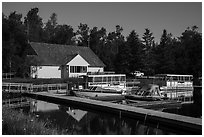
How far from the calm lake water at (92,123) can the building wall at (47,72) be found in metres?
20.9

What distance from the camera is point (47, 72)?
46.5 m

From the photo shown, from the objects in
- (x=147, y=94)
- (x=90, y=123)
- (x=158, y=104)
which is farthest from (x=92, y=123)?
(x=147, y=94)

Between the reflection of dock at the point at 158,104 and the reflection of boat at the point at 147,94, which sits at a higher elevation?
the reflection of boat at the point at 147,94

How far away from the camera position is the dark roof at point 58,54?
157 feet

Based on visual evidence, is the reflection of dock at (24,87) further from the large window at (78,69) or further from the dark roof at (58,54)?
the large window at (78,69)

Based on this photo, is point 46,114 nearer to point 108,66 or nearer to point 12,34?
point 12,34

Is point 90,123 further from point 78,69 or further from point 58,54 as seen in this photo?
point 58,54

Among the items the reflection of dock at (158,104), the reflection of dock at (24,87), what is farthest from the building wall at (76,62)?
the reflection of dock at (158,104)

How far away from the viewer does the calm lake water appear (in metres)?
16.4

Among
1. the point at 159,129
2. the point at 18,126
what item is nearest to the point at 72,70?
the point at 159,129

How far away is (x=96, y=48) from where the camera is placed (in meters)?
66.6

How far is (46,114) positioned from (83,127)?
216 inches

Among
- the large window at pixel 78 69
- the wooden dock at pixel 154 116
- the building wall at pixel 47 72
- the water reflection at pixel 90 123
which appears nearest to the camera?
the wooden dock at pixel 154 116

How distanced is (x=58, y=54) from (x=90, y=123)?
32595 mm
